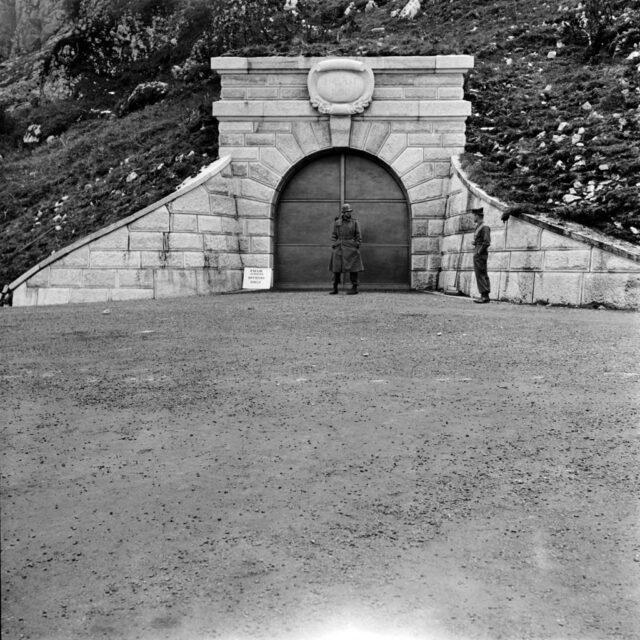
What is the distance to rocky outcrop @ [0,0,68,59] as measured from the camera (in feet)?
135

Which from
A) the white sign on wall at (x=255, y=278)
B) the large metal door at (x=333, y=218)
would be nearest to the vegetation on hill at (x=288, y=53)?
the large metal door at (x=333, y=218)

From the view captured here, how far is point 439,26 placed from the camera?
2223 centimetres

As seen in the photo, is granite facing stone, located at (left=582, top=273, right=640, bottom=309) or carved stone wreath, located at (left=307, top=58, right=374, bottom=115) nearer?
granite facing stone, located at (left=582, top=273, right=640, bottom=309)

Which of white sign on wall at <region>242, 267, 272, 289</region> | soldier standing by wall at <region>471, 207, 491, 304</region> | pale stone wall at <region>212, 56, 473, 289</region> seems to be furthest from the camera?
white sign on wall at <region>242, 267, 272, 289</region>

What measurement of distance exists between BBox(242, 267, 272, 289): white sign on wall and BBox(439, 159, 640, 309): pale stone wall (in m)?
4.10

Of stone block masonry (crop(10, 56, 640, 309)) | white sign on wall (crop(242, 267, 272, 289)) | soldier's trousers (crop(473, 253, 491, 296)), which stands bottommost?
white sign on wall (crop(242, 267, 272, 289))

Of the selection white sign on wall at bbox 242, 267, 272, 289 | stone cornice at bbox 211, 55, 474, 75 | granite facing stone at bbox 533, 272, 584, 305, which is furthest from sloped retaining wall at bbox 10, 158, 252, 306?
granite facing stone at bbox 533, 272, 584, 305

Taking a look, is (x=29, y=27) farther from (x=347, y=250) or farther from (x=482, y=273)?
(x=482, y=273)

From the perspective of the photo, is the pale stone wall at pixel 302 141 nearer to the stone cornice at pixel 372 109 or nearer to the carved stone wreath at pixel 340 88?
the stone cornice at pixel 372 109

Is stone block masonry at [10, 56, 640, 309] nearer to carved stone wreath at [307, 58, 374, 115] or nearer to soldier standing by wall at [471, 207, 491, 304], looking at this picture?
carved stone wreath at [307, 58, 374, 115]

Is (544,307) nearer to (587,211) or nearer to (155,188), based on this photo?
(587,211)

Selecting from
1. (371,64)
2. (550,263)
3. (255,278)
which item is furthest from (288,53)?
(550,263)

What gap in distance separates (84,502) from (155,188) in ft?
41.2

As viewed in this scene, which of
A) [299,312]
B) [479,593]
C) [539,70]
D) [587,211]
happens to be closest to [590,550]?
[479,593]
